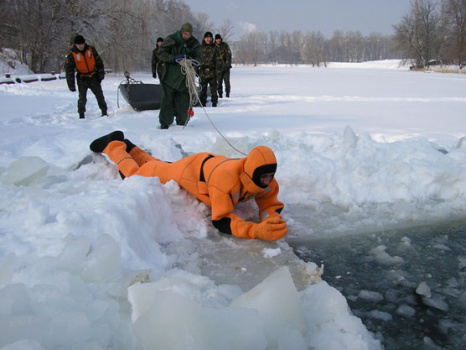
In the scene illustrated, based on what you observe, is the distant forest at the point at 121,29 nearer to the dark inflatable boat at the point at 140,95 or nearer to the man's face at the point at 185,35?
the dark inflatable boat at the point at 140,95

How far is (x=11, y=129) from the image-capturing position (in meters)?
5.55

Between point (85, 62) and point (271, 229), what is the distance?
18.0ft

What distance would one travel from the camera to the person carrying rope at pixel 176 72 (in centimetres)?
562

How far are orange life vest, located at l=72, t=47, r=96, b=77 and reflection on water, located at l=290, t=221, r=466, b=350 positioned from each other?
5.50 metres

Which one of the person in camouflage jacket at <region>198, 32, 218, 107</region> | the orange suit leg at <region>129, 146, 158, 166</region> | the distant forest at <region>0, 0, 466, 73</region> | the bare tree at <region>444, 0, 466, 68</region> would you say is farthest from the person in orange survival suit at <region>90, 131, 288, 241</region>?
the bare tree at <region>444, 0, 466, 68</region>

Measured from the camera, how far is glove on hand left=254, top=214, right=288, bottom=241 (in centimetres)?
252

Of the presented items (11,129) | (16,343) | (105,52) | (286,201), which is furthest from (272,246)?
(105,52)

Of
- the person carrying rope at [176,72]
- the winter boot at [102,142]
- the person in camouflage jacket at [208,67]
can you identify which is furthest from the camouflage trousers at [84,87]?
the winter boot at [102,142]

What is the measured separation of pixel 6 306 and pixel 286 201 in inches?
93.1

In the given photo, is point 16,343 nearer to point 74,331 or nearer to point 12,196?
point 74,331

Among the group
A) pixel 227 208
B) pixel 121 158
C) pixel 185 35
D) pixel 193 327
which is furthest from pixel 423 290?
pixel 185 35

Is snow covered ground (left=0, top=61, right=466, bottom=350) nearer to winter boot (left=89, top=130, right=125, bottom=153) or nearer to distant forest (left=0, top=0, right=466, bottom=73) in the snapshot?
winter boot (left=89, top=130, right=125, bottom=153)

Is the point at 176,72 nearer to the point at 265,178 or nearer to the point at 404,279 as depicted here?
the point at 265,178

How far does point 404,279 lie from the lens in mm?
2223
